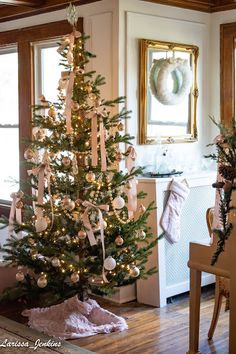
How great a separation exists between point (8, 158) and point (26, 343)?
3251mm

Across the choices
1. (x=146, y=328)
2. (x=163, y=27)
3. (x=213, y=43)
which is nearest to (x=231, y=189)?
(x=146, y=328)

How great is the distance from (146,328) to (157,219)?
902 millimetres

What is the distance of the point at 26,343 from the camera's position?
3389 mm

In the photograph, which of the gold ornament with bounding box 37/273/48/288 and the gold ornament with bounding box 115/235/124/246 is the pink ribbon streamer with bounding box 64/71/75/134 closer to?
the gold ornament with bounding box 115/235/124/246

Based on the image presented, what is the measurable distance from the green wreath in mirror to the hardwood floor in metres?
1.75

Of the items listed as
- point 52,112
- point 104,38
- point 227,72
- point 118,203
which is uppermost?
point 104,38

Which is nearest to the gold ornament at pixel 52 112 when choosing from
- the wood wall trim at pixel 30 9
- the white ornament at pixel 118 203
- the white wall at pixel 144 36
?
the white ornament at pixel 118 203

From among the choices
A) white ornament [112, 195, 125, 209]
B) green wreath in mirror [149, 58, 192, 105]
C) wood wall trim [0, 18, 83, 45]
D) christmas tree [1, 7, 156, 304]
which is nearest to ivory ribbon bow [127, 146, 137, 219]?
christmas tree [1, 7, 156, 304]

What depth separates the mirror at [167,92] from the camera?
5.11 m

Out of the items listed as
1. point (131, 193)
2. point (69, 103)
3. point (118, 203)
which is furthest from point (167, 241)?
point (69, 103)

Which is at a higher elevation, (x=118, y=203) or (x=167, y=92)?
(x=167, y=92)

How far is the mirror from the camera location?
201 inches

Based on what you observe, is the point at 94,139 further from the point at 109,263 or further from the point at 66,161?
the point at 109,263

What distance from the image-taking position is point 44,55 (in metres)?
5.84
